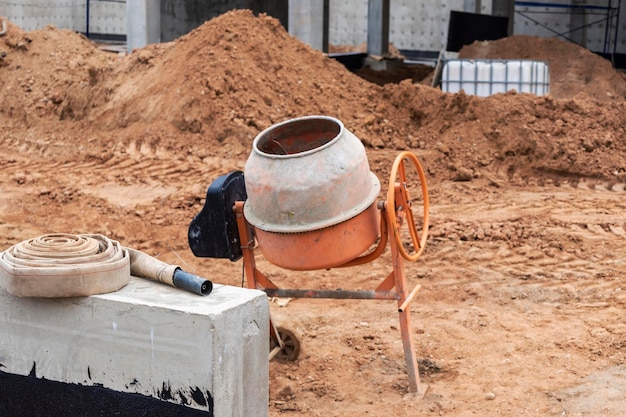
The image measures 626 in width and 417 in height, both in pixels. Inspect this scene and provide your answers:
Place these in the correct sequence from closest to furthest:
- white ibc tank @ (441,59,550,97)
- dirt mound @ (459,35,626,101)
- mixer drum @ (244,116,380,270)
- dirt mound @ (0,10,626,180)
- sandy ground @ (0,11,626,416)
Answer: mixer drum @ (244,116,380,270) → sandy ground @ (0,11,626,416) → dirt mound @ (0,10,626,180) → white ibc tank @ (441,59,550,97) → dirt mound @ (459,35,626,101)

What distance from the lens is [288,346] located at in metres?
5.09

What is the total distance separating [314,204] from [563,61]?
13.3m

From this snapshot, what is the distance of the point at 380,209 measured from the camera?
4234mm

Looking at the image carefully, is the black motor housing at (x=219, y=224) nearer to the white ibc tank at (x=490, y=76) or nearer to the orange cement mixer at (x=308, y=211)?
the orange cement mixer at (x=308, y=211)

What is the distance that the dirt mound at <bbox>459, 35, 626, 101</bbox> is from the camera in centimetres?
1527

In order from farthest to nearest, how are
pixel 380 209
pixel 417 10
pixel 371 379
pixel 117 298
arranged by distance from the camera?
pixel 417 10 → pixel 371 379 → pixel 380 209 → pixel 117 298

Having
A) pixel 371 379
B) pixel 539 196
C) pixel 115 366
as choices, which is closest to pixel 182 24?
pixel 539 196

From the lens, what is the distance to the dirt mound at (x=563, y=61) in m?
15.3

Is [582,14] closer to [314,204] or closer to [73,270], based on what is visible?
[314,204]

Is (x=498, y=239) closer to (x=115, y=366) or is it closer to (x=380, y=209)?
(x=380, y=209)

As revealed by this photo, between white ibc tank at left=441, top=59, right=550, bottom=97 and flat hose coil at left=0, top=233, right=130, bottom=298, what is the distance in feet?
33.2

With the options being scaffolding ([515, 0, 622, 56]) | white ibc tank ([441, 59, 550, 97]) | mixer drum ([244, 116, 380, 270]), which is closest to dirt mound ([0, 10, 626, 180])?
white ibc tank ([441, 59, 550, 97])

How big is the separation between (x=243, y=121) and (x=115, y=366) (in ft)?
22.7

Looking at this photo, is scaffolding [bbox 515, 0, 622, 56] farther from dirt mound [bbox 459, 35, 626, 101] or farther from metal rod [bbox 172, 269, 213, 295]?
metal rod [bbox 172, 269, 213, 295]
